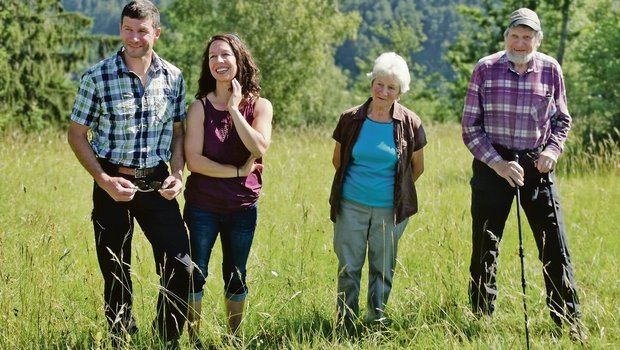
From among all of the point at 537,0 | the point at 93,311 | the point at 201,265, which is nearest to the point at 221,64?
the point at 201,265

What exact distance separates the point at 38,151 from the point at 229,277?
7.23m

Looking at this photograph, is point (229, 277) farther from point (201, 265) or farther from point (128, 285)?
point (128, 285)

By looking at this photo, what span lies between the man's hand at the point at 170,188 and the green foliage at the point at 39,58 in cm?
1677

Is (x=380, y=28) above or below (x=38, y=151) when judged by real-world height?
above

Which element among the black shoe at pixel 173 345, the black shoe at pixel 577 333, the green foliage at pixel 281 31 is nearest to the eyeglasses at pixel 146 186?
the black shoe at pixel 173 345

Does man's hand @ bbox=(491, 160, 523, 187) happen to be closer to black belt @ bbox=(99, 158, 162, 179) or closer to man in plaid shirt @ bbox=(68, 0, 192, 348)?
man in plaid shirt @ bbox=(68, 0, 192, 348)

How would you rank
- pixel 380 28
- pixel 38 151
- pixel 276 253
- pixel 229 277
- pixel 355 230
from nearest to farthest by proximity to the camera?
pixel 229 277, pixel 355 230, pixel 276 253, pixel 38 151, pixel 380 28

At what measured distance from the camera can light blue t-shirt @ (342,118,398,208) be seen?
154 inches

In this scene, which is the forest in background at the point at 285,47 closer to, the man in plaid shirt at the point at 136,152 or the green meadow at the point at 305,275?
the green meadow at the point at 305,275

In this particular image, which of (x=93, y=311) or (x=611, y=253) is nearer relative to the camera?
(x=93, y=311)

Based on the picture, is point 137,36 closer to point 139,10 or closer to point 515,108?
point 139,10

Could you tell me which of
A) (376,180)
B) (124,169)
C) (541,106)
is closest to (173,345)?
(124,169)

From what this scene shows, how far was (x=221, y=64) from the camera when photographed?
354cm

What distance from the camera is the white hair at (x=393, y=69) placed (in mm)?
3771
